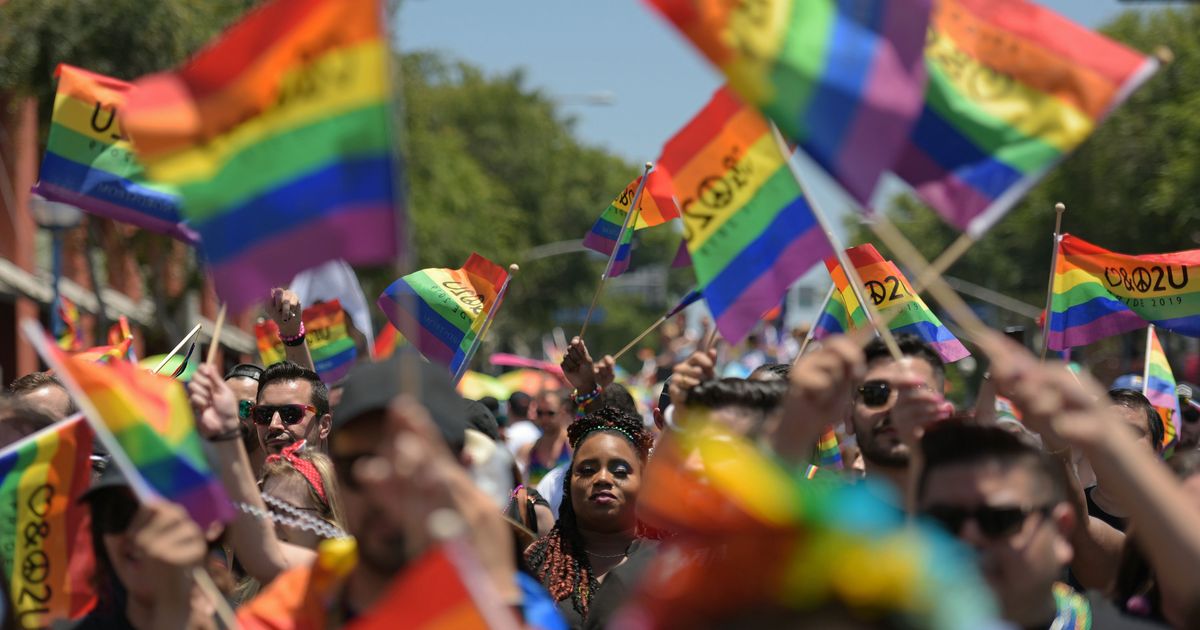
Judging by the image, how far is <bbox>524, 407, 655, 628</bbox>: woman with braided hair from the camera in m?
5.64

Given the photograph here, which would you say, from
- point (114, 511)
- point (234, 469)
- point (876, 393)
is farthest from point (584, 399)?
point (114, 511)

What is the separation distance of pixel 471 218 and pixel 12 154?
21.9m

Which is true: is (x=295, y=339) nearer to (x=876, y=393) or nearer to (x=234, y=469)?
(x=234, y=469)

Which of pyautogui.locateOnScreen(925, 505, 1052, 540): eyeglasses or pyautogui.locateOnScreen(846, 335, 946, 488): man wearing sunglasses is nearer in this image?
pyautogui.locateOnScreen(925, 505, 1052, 540): eyeglasses

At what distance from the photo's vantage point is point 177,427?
3861 millimetres

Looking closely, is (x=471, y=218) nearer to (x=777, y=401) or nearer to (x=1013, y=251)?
(x=1013, y=251)

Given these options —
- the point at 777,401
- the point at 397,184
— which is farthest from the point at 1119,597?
the point at 397,184

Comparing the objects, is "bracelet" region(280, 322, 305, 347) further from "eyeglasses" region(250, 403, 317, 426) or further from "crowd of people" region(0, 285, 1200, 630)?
"crowd of people" region(0, 285, 1200, 630)

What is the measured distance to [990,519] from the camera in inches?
136

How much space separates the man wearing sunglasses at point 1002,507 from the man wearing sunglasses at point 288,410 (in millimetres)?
3619

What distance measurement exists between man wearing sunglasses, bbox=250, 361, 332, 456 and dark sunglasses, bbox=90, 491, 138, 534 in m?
2.74

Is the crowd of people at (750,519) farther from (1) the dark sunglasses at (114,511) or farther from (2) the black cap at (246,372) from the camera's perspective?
(2) the black cap at (246,372)

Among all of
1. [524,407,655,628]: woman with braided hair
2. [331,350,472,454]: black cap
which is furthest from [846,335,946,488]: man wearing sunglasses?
[331,350,472,454]: black cap

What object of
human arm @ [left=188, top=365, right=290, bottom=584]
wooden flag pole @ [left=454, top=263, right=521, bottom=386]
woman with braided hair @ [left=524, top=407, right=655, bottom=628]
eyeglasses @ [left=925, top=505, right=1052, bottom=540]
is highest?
eyeglasses @ [left=925, top=505, right=1052, bottom=540]
